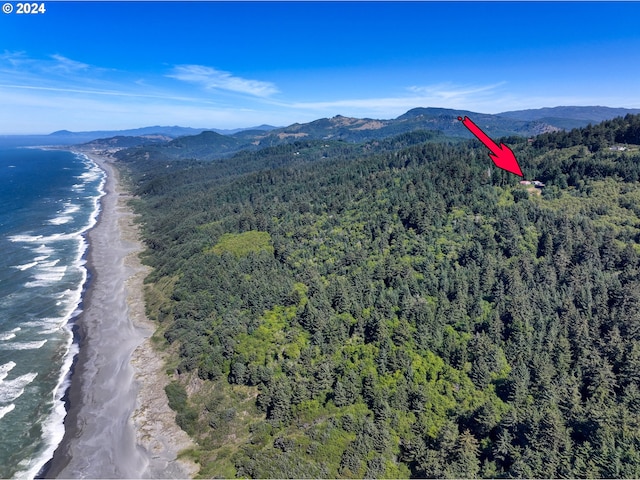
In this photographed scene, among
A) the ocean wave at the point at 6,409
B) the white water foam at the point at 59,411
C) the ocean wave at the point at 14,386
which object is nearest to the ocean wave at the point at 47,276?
the white water foam at the point at 59,411

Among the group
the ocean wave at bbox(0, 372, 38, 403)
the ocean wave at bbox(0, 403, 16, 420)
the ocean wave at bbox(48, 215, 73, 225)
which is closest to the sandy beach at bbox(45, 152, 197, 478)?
the ocean wave at bbox(0, 372, 38, 403)

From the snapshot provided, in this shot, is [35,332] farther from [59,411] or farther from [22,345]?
[59,411]

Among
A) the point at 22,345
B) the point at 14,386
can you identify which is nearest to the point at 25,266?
the point at 22,345

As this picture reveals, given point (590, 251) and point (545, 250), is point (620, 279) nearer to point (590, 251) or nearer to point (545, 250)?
point (590, 251)

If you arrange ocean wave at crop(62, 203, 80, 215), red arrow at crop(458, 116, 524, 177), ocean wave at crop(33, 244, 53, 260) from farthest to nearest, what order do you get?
ocean wave at crop(62, 203, 80, 215) → ocean wave at crop(33, 244, 53, 260) → red arrow at crop(458, 116, 524, 177)

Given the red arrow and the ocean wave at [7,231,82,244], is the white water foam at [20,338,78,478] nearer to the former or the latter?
the red arrow

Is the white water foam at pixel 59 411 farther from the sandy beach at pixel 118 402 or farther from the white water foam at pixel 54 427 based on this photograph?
the sandy beach at pixel 118 402

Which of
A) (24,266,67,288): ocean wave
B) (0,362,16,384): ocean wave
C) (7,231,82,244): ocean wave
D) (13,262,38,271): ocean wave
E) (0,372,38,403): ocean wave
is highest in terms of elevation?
(7,231,82,244): ocean wave
